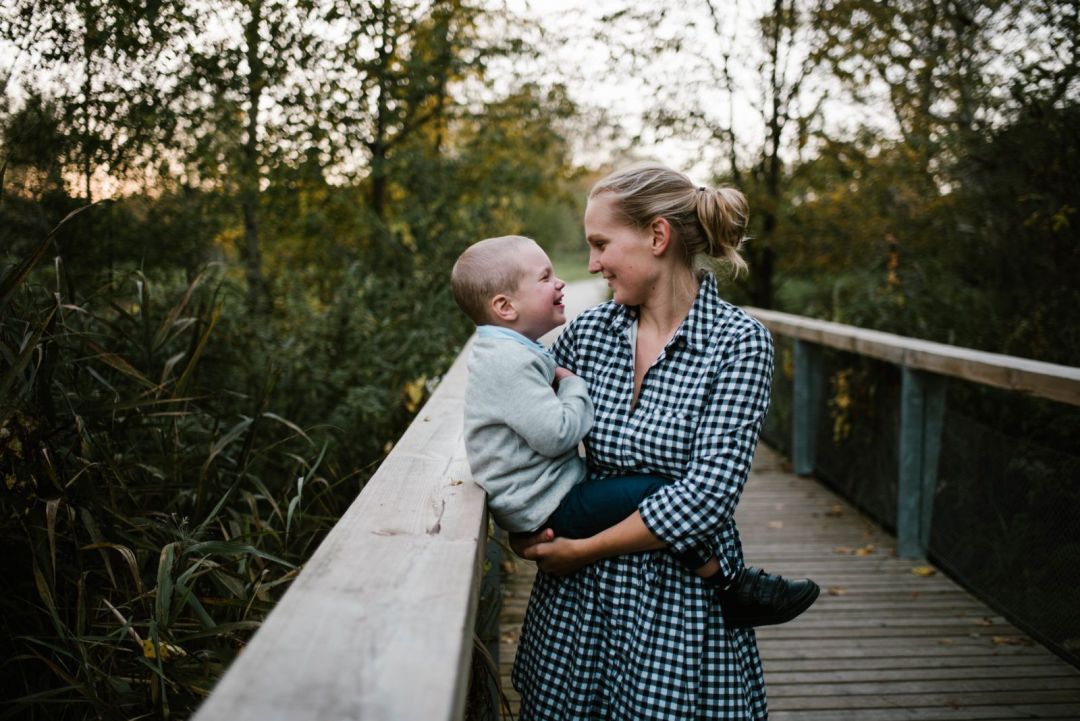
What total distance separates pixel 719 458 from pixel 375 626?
84 cm

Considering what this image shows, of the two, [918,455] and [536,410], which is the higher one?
[536,410]

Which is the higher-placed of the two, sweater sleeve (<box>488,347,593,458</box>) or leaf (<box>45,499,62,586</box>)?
sweater sleeve (<box>488,347,593,458</box>)

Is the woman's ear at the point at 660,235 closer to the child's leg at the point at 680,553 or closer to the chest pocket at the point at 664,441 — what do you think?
the chest pocket at the point at 664,441

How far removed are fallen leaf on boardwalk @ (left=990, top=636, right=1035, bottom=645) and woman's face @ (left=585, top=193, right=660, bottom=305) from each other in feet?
8.19

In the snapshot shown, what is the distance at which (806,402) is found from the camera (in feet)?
19.6

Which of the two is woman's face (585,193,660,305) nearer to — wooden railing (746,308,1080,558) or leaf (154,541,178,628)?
leaf (154,541,178,628)

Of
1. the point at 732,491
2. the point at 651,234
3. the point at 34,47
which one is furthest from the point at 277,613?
the point at 34,47

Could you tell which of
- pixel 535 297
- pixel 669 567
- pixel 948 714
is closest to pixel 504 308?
pixel 535 297

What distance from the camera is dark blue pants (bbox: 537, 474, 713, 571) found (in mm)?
1719

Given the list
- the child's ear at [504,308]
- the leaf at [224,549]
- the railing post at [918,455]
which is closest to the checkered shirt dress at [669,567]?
the child's ear at [504,308]

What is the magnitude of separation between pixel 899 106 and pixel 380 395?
5.00 metres

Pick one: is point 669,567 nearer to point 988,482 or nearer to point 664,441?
point 664,441

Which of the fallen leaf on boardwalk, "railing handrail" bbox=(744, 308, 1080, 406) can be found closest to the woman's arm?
"railing handrail" bbox=(744, 308, 1080, 406)

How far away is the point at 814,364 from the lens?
590 cm
